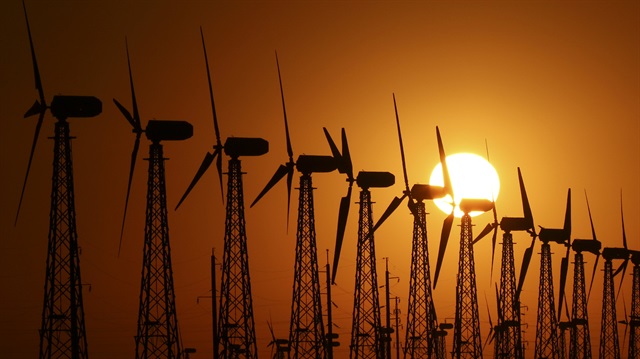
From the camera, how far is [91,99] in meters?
47.3

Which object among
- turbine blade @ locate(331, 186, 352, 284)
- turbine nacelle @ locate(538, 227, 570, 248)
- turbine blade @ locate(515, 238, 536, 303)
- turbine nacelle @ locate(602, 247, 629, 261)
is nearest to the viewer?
turbine blade @ locate(331, 186, 352, 284)

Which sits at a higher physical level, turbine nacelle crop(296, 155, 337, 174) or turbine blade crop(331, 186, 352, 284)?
turbine nacelle crop(296, 155, 337, 174)

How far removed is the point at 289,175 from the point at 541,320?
125 ft

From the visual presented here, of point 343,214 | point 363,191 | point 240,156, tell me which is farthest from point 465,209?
point 240,156

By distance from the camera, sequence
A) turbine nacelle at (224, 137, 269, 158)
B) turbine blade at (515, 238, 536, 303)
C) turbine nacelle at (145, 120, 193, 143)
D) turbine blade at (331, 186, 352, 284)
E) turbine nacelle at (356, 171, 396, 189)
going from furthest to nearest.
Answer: turbine blade at (515, 238, 536, 303) < turbine nacelle at (356, 171, 396, 189) < turbine blade at (331, 186, 352, 284) < turbine nacelle at (224, 137, 269, 158) < turbine nacelle at (145, 120, 193, 143)

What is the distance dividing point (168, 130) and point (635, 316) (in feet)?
216

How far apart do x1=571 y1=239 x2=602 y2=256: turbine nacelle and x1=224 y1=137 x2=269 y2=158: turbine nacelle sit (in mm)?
50272

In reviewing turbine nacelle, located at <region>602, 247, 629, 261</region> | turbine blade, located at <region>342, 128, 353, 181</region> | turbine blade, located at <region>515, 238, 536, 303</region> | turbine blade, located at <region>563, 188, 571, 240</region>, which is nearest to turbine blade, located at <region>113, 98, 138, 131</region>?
turbine blade, located at <region>342, 128, 353, 181</region>

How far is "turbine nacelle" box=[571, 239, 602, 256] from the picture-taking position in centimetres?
9862

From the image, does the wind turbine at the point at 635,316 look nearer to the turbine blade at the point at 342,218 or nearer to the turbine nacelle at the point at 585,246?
the turbine nacelle at the point at 585,246

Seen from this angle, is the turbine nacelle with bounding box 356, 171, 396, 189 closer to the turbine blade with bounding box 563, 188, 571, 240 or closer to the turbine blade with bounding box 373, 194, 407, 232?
the turbine blade with bounding box 373, 194, 407, 232

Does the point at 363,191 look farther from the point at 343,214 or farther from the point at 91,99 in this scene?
the point at 91,99

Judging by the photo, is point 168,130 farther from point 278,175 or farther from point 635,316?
point 635,316

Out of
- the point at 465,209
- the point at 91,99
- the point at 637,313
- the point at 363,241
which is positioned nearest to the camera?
the point at 91,99
